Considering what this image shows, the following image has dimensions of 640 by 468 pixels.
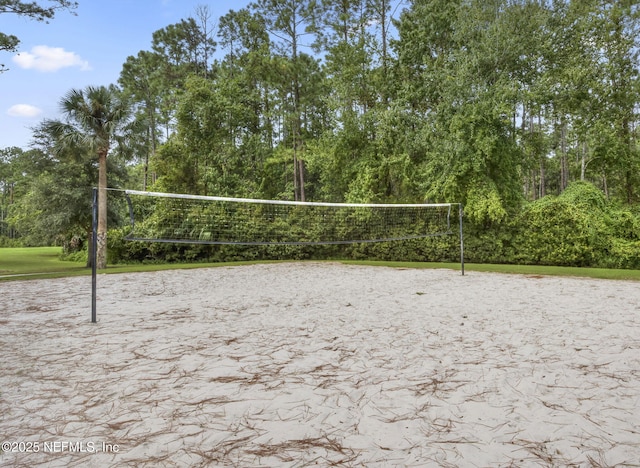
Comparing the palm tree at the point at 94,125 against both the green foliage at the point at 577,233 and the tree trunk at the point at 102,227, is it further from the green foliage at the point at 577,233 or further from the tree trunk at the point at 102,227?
the green foliage at the point at 577,233

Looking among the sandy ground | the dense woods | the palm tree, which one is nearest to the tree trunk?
the palm tree

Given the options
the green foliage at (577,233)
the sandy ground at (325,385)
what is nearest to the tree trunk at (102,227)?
the sandy ground at (325,385)

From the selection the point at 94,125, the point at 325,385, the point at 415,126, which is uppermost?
the point at 415,126

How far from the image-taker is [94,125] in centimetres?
1698

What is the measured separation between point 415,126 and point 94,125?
15.5 meters

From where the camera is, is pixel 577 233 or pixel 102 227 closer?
pixel 577 233

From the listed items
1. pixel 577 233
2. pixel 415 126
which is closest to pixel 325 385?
pixel 577 233

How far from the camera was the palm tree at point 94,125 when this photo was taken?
16516mm

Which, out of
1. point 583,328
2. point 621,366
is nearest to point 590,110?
point 583,328

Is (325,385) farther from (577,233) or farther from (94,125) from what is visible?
(94,125)

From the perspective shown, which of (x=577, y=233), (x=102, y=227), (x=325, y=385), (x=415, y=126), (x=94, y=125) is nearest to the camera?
(x=325, y=385)

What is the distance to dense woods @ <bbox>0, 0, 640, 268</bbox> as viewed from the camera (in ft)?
49.9

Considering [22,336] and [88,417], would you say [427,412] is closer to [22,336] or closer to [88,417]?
[88,417]

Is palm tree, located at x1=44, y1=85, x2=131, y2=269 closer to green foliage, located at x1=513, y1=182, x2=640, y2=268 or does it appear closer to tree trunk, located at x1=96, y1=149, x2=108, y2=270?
tree trunk, located at x1=96, y1=149, x2=108, y2=270
